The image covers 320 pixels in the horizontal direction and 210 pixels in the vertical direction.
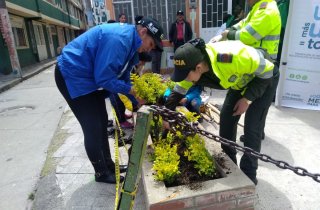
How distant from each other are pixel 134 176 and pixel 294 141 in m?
3.05

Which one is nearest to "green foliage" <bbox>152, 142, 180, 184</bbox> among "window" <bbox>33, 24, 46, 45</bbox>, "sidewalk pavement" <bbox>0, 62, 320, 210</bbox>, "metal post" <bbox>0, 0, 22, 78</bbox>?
"sidewalk pavement" <bbox>0, 62, 320, 210</bbox>

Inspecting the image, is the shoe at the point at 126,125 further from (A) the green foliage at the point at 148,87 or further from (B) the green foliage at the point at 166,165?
(B) the green foliage at the point at 166,165

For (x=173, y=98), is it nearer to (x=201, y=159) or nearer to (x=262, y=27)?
(x=201, y=159)

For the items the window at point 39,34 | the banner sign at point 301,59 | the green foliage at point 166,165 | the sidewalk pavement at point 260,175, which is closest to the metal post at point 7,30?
the sidewalk pavement at point 260,175

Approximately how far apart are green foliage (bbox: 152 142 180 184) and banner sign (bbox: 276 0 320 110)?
3622mm

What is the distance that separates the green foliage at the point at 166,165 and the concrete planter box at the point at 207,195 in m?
0.08

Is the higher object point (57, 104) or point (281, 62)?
point (281, 62)

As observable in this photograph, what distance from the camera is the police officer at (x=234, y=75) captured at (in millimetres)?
1883

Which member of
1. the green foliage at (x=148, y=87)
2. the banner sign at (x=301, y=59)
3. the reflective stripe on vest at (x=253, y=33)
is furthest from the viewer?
the banner sign at (x=301, y=59)

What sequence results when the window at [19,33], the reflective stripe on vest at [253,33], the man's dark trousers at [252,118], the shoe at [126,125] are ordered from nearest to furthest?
the man's dark trousers at [252,118]
the reflective stripe on vest at [253,33]
the shoe at [126,125]
the window at [19,33]

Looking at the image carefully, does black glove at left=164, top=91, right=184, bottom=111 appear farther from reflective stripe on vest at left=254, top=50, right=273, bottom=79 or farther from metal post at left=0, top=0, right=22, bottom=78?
metal post at left=0, top=0, right=22, bottom=78

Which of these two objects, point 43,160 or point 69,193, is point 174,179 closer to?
point 69,193

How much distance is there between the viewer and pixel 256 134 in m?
2.40

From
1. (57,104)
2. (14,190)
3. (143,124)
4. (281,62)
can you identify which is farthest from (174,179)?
(57,104)
